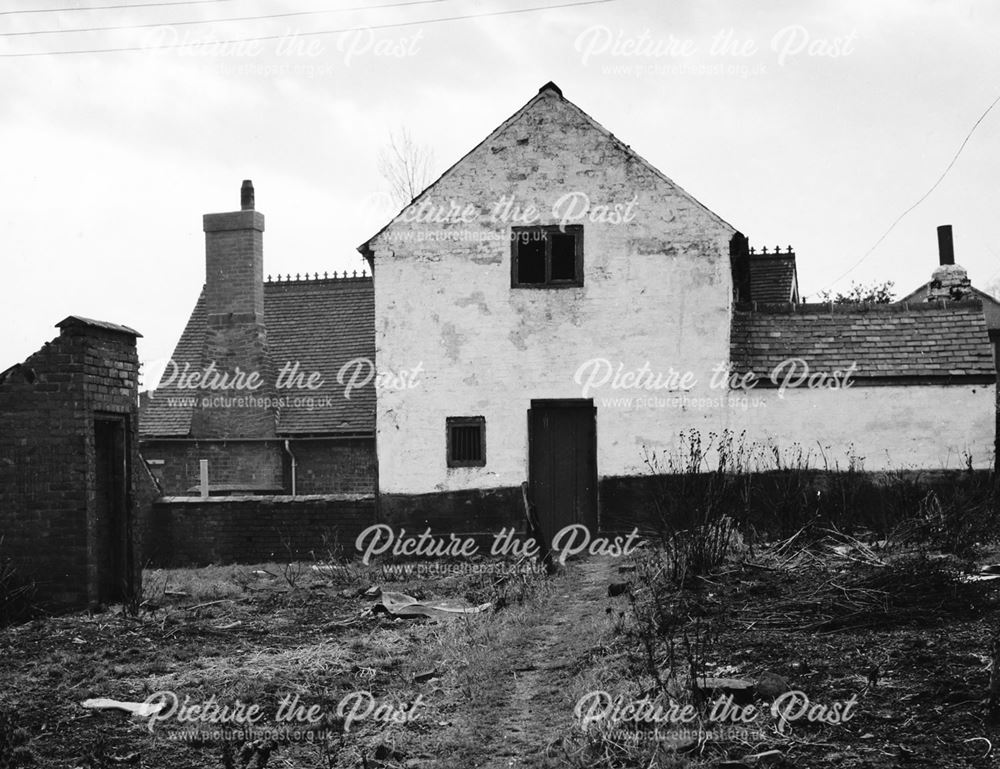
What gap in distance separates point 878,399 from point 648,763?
42.3 feet

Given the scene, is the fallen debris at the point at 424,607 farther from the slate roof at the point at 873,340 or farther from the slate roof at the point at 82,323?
the slate roof at the point at 873,340

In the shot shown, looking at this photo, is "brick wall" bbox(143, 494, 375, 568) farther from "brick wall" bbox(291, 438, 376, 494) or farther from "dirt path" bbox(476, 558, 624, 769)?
"dirt path" bbox(476, 558, 624, 769)

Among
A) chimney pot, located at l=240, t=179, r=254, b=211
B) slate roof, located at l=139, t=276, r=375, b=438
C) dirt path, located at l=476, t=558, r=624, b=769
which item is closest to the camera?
dirt path, located at l=476, t=558, r=624, b=769

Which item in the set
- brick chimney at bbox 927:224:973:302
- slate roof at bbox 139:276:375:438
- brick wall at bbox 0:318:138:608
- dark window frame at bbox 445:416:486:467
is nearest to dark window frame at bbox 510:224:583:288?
dark window frame at bbox 445:416:486:467

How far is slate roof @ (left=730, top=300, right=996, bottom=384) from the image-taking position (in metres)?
17.3

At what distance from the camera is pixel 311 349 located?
84.5 feet

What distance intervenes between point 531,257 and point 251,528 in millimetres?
6505

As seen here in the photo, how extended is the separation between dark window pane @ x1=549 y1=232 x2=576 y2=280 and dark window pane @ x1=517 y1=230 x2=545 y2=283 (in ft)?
0.72

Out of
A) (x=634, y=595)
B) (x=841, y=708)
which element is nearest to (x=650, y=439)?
(x=634, y=595)

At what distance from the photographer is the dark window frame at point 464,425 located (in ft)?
58.2

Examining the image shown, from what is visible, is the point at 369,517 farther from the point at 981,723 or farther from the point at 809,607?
the point at 981,723

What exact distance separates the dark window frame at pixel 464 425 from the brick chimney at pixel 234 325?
7.43m

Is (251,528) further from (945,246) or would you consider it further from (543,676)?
(945,246)

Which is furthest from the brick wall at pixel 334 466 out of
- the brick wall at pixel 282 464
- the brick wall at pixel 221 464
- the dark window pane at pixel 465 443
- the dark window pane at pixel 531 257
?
the dark window pane at pixel 531 257
